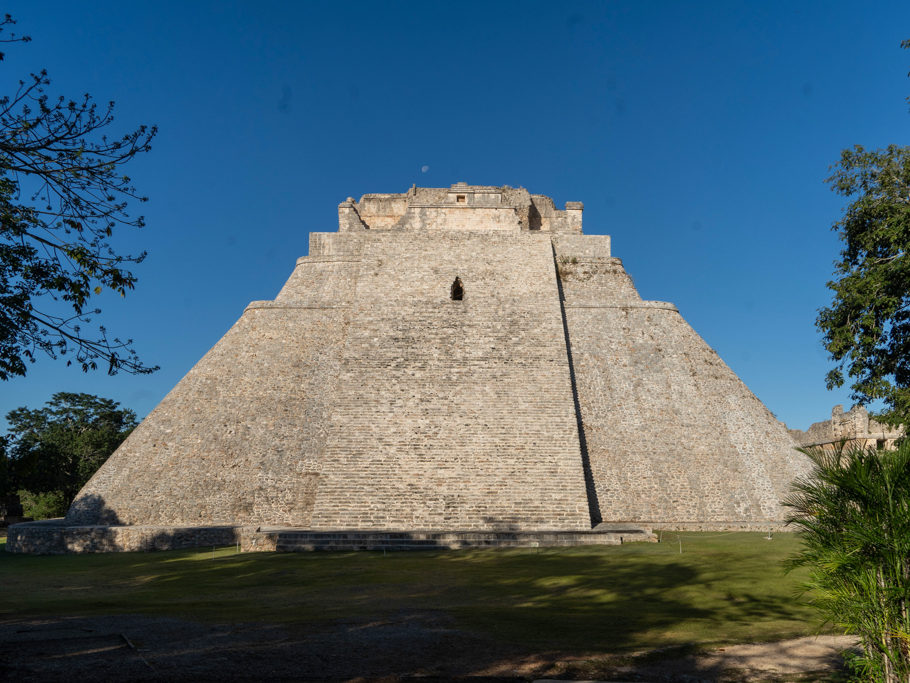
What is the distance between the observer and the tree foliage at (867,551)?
3.53 meters

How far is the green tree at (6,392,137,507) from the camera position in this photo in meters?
24.7

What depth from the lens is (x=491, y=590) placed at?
311 inches

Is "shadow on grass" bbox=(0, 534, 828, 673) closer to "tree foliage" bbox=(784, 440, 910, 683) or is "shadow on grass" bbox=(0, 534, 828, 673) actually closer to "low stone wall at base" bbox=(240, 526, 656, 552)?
"low stone wall at base" bbox=(240, 526, 656, 552)

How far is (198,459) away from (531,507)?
289 inches

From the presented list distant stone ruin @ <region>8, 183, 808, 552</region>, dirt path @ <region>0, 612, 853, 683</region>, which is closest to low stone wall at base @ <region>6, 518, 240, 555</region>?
distant stone ruin @ <region>8, 183, 808, 552</region>

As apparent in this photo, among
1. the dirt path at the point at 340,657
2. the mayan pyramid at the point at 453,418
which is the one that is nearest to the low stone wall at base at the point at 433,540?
the mayan pyramid at the point at 453,418

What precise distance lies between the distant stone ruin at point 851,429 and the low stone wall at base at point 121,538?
48.3ft

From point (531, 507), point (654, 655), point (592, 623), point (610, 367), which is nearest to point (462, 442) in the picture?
point (531, 507)

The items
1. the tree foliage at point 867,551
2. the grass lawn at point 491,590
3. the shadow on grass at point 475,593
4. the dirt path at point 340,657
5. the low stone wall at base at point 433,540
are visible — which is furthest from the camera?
the low stone wall at base at point 433,540

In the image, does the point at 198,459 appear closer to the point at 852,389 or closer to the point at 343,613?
the point at 343,613

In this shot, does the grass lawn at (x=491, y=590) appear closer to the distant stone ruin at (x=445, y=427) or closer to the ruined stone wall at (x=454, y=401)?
the distant stone ruin at (x=445, y=427)

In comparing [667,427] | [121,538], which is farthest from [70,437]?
[667,427]

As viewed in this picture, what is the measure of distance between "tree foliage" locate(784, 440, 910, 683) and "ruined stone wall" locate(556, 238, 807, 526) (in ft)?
32.6

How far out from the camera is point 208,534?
12.6 m
